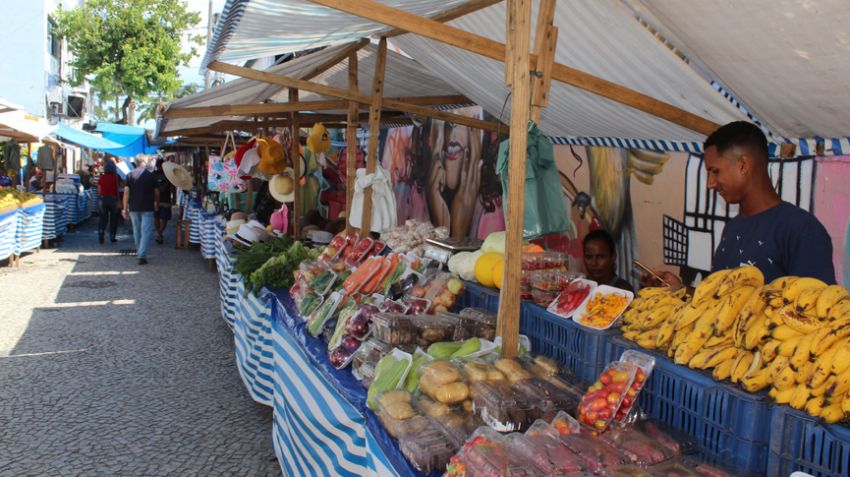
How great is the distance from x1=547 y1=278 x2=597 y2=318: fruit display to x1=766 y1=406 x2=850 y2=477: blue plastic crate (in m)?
1.15

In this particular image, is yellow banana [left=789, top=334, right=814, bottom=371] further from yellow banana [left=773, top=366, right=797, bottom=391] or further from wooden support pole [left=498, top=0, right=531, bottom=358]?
wooden support pole [left=498, top=0, right=531, bottom=358]

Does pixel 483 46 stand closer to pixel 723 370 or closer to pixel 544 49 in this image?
pixel 544 49

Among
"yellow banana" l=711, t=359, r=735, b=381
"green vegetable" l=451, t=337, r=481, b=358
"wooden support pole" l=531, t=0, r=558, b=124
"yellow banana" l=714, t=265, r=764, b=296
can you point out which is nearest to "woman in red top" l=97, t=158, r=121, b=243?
"green vegetable" l=451, t=337, r=481, b=358

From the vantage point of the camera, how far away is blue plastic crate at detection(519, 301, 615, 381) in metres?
2.62

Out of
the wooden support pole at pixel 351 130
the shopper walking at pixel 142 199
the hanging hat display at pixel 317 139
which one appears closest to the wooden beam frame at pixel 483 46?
the wooden support pole at pixel 351 130

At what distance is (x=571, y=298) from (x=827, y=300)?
1241mm

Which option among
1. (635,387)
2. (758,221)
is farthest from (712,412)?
(758,221)

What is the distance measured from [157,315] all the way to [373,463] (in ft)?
22.6

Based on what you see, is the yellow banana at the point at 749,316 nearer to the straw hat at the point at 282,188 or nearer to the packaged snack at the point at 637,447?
the packaged snack at the point at 637,447

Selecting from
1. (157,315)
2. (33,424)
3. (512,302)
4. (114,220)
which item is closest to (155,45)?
(114,220)

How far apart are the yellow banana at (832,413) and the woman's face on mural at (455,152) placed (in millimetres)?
7297

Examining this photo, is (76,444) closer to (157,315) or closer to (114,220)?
(157,315)

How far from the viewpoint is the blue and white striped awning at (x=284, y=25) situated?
140 inches

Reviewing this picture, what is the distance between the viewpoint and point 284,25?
422 cm
